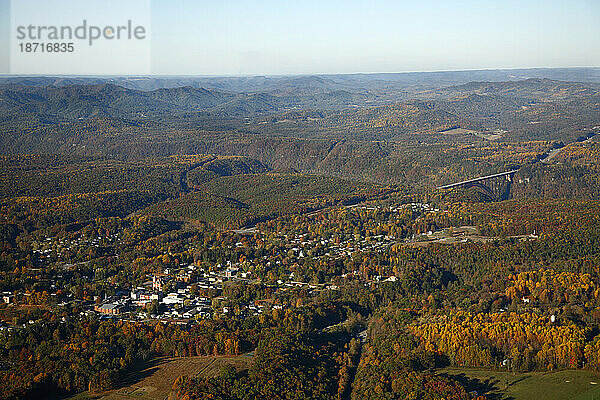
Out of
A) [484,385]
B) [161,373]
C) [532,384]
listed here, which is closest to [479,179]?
[532,384]

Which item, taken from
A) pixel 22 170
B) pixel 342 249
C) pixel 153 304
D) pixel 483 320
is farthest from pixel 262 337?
pixel 22 170

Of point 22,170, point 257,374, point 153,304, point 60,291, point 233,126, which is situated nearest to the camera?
point 257,374

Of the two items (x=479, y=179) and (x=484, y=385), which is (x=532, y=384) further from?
(x=479, y=179)

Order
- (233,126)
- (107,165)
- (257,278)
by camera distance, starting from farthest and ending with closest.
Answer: (233,126) < (107,165) < (257,278)

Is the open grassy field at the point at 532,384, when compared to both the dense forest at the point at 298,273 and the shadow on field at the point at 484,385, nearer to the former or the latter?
the shadow on field at the point at 484,385

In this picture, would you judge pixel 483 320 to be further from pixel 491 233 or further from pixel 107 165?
pixel 107 165

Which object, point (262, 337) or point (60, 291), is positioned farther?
point (60, 291)
